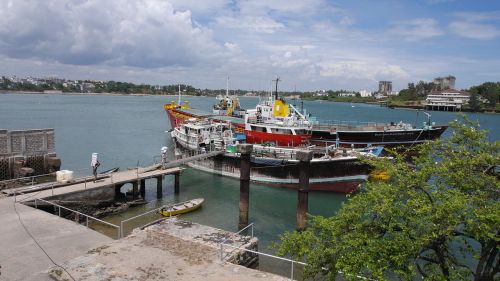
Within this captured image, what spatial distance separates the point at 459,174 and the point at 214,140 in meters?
35.0

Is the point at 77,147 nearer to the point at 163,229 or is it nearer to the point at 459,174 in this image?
the point at 163,229

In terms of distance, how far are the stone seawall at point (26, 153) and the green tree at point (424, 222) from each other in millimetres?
26176

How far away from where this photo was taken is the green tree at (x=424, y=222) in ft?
29.3

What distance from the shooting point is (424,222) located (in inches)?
371

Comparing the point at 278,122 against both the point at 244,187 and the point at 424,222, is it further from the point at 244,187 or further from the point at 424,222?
the point at 424,222

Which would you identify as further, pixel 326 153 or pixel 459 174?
pixel 326 153

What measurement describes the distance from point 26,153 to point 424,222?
30681 millimetres

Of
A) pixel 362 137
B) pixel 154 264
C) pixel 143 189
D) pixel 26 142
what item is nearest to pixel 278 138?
pixel 362 137

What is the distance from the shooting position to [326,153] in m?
37.8

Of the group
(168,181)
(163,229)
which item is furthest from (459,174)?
(168,181)

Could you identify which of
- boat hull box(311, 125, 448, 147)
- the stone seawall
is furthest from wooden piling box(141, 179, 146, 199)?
boat hull box(311, 125, 448, 147)

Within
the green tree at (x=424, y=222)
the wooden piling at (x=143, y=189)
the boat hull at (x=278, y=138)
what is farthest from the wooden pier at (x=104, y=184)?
the green tree at (x=424, y=222)

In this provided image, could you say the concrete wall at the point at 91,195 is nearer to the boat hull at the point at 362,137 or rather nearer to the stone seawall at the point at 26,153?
the stone seawall at the point at 26,153

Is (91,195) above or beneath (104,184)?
beneath
